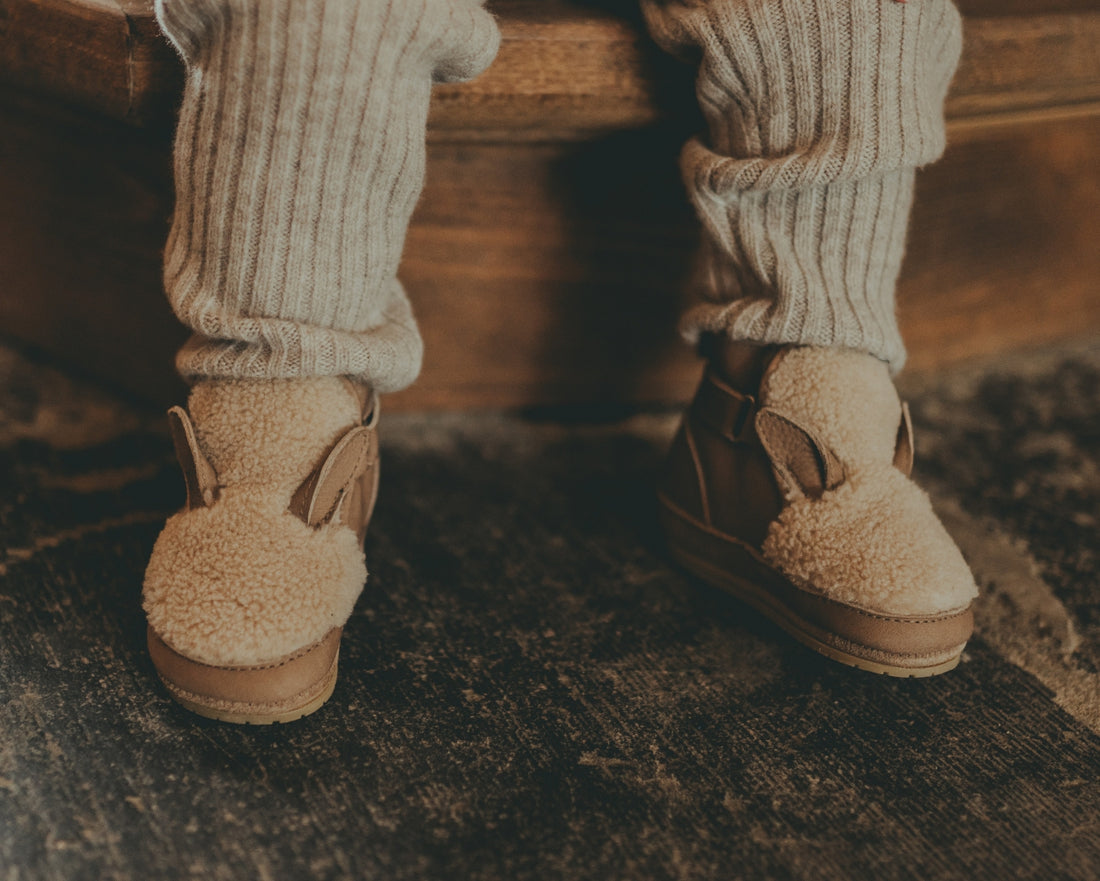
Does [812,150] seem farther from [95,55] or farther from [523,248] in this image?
[95,55]

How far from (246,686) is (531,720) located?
161 millimetres

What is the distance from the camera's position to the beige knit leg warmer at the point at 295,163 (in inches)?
20.1

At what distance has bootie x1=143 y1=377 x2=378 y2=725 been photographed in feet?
1.68

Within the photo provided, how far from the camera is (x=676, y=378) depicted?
92 centimetres

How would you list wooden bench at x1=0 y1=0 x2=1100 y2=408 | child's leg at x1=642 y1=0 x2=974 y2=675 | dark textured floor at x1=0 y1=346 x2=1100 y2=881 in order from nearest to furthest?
1. dark textured floor at x1=0 y1=346 x2=1100 y2=881
2. child's leg at x1=642 y1=0 x2=974 y2=675
3. wooden bench at x1=0 y1=0 x2=1100 y2=408

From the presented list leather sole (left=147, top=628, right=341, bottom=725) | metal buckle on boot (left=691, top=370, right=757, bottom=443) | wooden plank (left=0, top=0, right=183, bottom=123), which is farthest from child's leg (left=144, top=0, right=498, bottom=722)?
metal buckle on boot (left=691, top=370, right=757, bottom=443)

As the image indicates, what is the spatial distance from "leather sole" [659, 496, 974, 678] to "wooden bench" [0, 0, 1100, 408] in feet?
0.93

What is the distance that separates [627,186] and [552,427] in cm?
23

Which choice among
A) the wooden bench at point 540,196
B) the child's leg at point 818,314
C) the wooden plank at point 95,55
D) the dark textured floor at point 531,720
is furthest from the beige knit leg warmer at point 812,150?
the wooden plank at point 95,55

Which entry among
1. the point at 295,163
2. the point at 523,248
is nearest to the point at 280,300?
the point at 295,163

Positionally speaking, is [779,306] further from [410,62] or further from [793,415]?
[410,62]

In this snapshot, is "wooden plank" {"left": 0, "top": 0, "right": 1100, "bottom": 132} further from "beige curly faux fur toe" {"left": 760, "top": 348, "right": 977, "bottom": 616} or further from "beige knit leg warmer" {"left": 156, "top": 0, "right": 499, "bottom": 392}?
"beige curly faux fur toe" {"left": 760, "top": 348, "right": 977, "bottom": 616}

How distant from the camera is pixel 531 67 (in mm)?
697

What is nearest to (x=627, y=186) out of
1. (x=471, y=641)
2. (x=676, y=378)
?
(x=676, y=378)
